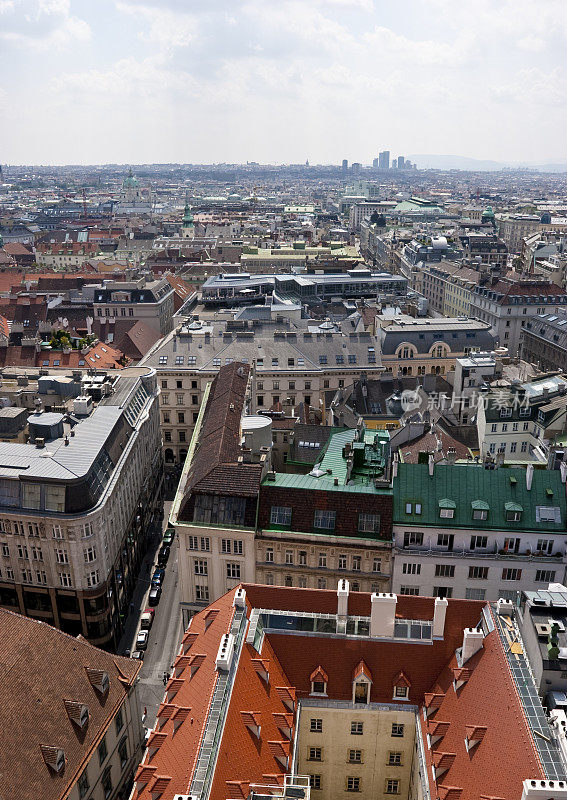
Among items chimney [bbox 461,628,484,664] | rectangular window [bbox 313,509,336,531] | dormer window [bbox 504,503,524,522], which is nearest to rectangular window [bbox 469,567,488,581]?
dormer window [bbox 504,503,524,522]

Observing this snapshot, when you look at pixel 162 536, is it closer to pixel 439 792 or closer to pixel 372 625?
pixel 372 625

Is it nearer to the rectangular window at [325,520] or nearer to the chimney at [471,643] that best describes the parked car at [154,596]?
the rectangular window at [325,520]

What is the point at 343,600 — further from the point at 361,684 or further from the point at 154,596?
the point at 154,596

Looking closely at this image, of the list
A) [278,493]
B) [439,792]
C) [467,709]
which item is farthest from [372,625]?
[278,493]

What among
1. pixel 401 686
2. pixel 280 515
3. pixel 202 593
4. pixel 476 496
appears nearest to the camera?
pixel 401 686

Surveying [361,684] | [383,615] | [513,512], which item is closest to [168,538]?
[513,512]

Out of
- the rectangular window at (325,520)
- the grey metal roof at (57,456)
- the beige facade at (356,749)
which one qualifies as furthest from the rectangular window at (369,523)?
the grey metal roof at (57,456)
